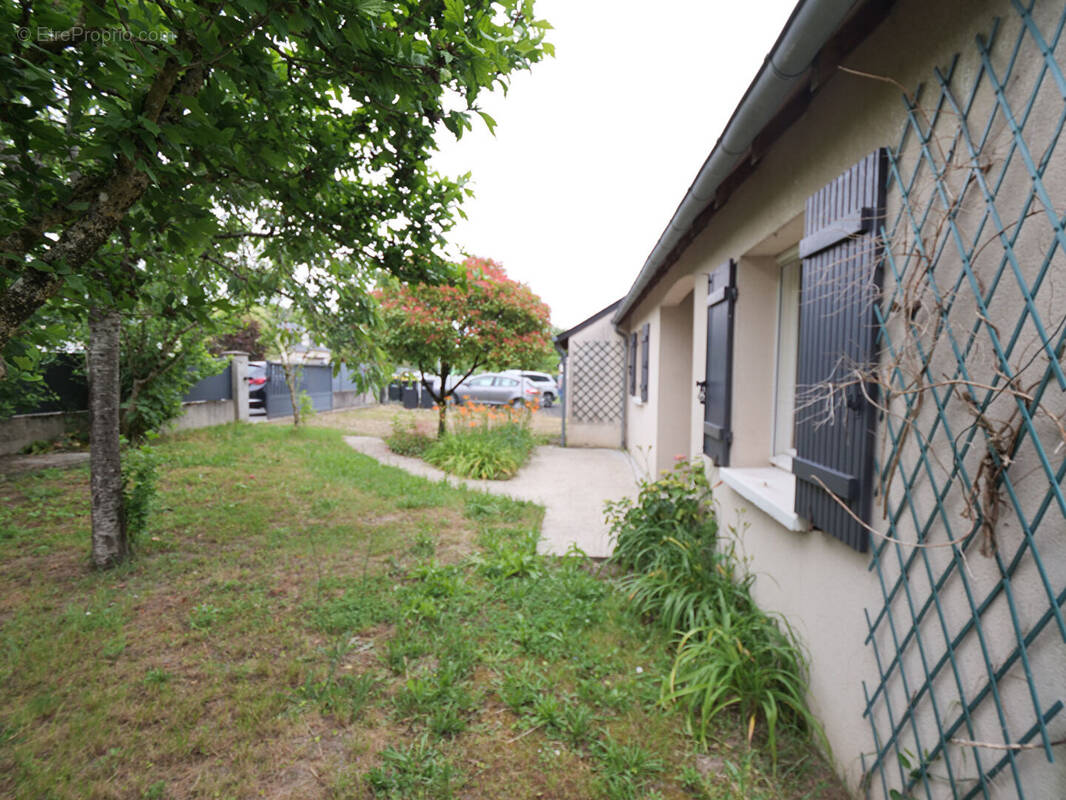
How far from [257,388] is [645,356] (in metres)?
10.6

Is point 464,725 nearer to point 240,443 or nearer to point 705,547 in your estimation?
point 705,547

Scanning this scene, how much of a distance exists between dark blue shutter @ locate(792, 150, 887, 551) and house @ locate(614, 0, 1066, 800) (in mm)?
10

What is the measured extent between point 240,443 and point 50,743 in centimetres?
726

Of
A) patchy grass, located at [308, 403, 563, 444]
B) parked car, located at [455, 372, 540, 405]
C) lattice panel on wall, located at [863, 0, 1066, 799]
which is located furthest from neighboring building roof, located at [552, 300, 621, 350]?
lattice panel on wall, located at [863, 0, 1066, 799]

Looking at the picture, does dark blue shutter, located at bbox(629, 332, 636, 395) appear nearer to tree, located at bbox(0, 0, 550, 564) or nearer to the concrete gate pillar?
tree, located at bbox(0, 0, 550, 564)

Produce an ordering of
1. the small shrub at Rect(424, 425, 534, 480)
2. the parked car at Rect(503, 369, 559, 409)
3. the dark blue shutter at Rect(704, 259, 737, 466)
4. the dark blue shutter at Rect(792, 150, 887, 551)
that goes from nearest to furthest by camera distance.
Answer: the dark blue shutter at Rect(792, 150, 887, 551) < the dark blue shutter at Rect(704, 259, 737, 466) < the small shrub at Rect(424, 425, 534, 480) < the parked car at Rect(503, 369, 559, 409)

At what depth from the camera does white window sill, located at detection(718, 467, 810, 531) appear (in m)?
2.21

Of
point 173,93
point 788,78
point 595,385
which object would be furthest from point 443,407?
point 788,78

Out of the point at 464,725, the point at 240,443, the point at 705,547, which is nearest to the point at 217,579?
the point at 464,725

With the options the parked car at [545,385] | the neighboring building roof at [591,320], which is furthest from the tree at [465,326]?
the parked car at [545,385]

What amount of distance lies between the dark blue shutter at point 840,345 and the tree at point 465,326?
6727mm

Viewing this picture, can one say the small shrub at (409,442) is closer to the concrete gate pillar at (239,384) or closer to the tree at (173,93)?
the concrete gate pillar at (239,384)

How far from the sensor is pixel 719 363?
3.29 meters

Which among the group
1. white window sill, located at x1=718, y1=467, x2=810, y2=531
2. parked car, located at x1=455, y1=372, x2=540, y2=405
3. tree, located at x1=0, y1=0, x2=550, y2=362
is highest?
tree, located at x1=0, y1=0, x2=550, y2=362
